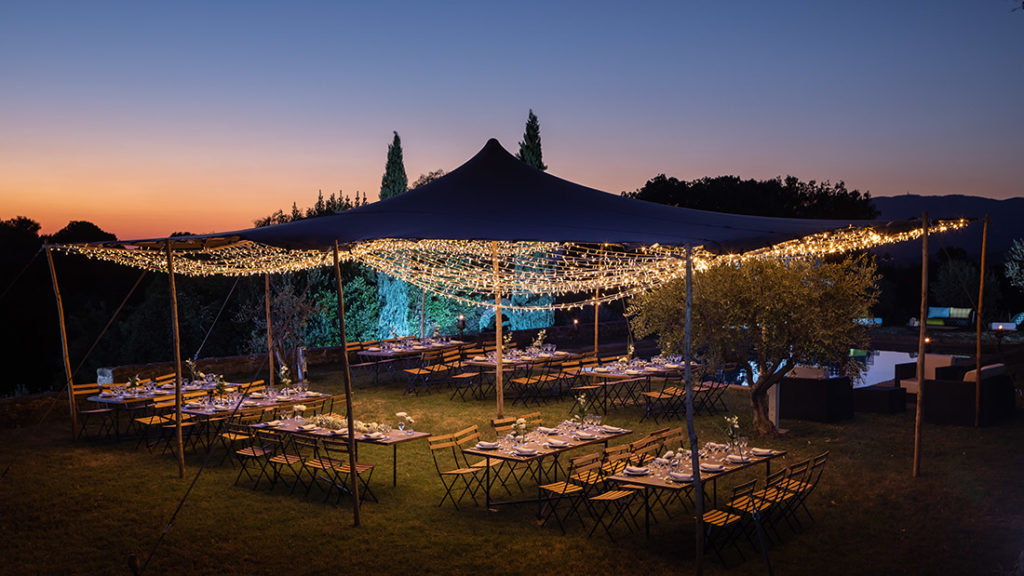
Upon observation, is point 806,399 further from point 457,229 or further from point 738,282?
point 457,229

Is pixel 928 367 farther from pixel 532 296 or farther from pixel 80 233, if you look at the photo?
pixel 80 233

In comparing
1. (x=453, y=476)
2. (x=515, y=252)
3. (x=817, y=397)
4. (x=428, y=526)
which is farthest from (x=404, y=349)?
(x=428, y=526)

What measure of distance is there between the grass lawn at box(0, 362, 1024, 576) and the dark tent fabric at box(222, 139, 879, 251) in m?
2.55

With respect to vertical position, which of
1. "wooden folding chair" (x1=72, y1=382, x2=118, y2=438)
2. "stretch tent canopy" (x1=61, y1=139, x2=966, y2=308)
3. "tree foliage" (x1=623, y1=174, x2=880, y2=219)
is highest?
"tree foliage" (x1=623, y1=174, x2=880, y2=219)

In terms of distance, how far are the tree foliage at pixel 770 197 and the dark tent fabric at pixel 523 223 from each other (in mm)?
26499

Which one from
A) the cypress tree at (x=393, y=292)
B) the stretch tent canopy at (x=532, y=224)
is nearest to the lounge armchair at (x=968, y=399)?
the stretch tent canopy at (x=532, y=224)

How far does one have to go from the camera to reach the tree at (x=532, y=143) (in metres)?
23.6

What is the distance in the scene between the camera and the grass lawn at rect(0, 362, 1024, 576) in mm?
5863

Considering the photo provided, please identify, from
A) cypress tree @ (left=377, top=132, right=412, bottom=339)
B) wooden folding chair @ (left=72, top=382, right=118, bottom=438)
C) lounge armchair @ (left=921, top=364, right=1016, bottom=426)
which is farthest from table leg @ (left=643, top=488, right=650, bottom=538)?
cypress tree @ (left=377, top=132, right=412, bottom=339)

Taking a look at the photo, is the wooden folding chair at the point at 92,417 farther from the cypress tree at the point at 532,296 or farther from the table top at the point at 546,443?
the cypress tree at the point at 532,296

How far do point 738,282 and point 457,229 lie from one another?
13.4 ft

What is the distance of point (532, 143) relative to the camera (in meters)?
23.7

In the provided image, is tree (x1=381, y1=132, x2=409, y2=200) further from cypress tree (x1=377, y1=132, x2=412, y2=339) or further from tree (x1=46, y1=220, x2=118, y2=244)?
tree (x1=46, y1=220, x2=118, y2=244)

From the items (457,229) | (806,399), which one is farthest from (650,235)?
(806,399)
